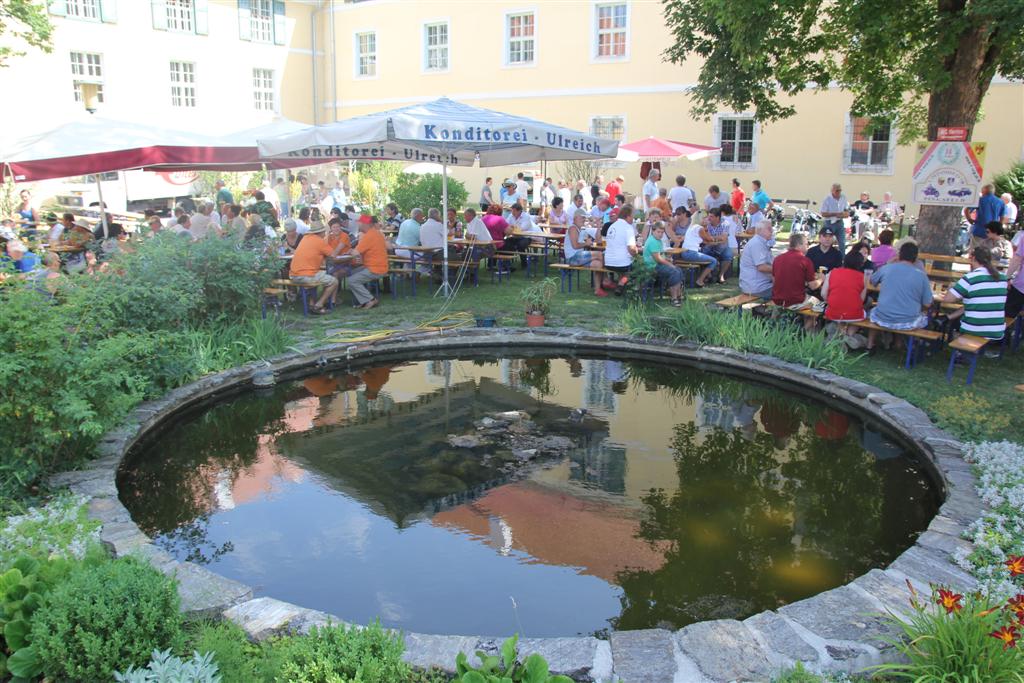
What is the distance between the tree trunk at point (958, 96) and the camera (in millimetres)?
9602

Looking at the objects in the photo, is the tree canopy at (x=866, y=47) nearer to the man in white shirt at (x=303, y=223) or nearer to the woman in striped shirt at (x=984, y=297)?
the woman in striped shirt at (x=984, y=297)

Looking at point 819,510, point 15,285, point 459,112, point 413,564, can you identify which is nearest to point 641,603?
point 413,564

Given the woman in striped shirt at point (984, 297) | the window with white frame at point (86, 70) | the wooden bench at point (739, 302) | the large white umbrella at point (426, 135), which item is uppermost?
the window with white frame at point (86, 70)

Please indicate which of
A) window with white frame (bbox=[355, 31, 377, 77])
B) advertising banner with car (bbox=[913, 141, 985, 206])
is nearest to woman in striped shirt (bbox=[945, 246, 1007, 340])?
advertising banner with car (bbox=[913, 141, 985, 206])

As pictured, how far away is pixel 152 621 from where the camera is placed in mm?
3324

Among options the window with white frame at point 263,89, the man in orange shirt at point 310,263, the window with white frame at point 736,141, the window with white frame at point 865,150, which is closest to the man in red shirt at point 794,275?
the man in orange shirt at point 310,263

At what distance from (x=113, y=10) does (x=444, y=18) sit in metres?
10.2

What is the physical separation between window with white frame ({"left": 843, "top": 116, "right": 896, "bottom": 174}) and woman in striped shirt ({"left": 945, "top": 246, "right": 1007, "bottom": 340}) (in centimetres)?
1415

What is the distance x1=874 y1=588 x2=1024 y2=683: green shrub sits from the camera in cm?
321

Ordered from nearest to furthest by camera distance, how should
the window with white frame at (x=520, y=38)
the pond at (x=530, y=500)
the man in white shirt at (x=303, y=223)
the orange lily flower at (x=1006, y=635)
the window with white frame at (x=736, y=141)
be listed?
the orange lily flower at (x=1006, y=635) → the pond at (x=530, y=500) → the man in white shirt at (x=303, y=223) → the window with white frame at (x=736, y=141) → the window with white frame at (x=520, y=38)

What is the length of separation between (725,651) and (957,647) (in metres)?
0.96

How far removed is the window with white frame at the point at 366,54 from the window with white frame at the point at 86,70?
356 inches

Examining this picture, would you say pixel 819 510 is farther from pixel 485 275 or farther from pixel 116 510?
pixel 485 275

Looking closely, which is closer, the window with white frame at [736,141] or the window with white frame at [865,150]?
the window with white frame at [865,150]
